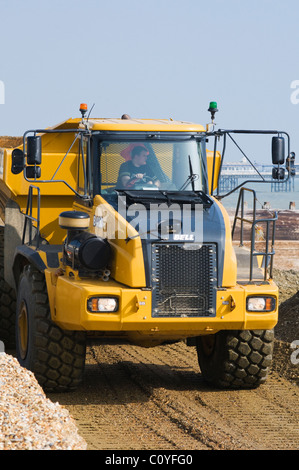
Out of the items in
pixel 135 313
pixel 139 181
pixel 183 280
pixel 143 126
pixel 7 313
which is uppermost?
pixel 143 126

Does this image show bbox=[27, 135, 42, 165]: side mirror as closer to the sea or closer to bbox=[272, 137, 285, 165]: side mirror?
bbox=[272, 137, 285, 165]: side mirror

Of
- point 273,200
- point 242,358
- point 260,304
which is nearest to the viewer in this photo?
point 260,304

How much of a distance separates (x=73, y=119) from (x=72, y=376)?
3.62 metres

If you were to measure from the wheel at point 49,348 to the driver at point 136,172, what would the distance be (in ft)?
4.68

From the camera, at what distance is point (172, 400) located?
32.2ft

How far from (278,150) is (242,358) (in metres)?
2.30

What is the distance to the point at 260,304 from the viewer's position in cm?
949

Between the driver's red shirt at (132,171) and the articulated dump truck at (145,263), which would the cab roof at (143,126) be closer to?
the articulated dump truck at (145,263)

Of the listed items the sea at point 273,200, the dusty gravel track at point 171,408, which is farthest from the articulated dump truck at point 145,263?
the sea at point 273,200

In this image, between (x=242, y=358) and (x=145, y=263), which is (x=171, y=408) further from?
(x=145, y=263)

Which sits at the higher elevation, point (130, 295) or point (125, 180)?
point (125, 180)

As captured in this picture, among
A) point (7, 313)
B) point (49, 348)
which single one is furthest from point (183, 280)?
point (7, 313)

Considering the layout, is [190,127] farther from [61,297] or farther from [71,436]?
[71,436]
